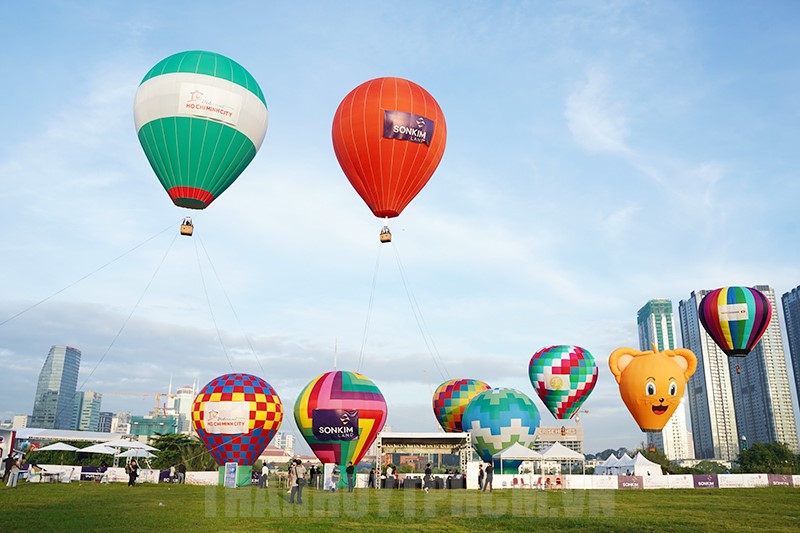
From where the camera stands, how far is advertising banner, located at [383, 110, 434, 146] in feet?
95.7

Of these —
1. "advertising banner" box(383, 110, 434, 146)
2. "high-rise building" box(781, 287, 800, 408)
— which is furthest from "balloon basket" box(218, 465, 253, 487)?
"high-rise building" box(781, 287, 800, 408)

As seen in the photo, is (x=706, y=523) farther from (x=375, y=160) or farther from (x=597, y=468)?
(x=597, y=468)

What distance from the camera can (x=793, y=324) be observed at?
522ft

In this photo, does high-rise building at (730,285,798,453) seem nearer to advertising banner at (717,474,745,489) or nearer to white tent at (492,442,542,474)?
advertising banner at (717,474,745,489)

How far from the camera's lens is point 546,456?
116ft

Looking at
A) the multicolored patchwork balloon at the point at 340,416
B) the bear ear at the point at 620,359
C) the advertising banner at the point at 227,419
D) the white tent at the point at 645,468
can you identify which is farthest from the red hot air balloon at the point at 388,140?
the white tent at the point at 645,468

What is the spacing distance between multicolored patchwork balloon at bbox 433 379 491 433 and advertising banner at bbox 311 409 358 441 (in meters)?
13.5

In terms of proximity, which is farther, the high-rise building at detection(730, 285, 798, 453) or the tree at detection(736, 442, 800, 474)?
the high-rise building at detection(730, 285, 798, 453)

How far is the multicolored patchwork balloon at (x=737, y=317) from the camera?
40.2 meters

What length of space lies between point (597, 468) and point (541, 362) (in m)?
8.18

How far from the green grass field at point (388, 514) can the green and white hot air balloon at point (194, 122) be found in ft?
40.9

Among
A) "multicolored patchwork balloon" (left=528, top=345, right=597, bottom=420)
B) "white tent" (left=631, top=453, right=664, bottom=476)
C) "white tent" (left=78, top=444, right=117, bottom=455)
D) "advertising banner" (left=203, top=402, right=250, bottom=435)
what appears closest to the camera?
"advertising banner" (left=203, top=402, right=250, bottom=435)

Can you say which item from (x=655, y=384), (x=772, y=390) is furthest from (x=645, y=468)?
(x=772, y=390)

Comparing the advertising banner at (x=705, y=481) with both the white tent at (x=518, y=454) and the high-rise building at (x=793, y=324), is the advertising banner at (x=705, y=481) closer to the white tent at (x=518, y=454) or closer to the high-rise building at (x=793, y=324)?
the white tent at (x=518, y=454)
